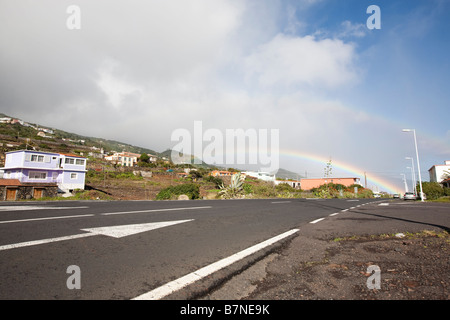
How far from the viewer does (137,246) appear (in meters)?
3.68

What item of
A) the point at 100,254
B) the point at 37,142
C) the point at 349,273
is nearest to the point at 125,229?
the point at 100,254

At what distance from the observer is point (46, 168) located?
4084cm

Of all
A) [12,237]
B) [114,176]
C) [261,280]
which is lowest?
[261,280]

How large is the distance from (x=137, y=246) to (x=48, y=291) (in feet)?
5.29

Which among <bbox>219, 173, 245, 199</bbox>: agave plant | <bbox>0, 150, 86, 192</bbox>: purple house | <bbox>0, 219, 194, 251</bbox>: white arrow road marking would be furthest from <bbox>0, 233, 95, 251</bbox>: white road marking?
<bbox>0, 150, 86, 192</bbox>: purple house

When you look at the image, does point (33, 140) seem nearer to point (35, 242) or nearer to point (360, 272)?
point (35, 242)

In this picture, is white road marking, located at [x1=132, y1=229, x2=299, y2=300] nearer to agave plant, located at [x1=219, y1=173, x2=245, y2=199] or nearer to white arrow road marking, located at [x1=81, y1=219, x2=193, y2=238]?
white arrow road marking, located at [x1=81, y1=219, x2=193, y2=238]

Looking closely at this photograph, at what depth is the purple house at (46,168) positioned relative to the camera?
38.5 metres

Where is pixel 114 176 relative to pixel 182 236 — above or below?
above

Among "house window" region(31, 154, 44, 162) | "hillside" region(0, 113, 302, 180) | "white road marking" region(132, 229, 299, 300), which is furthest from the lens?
"hillside" region(0, 113, 302, 180)

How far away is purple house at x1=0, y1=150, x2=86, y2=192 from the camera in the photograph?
38.5m
